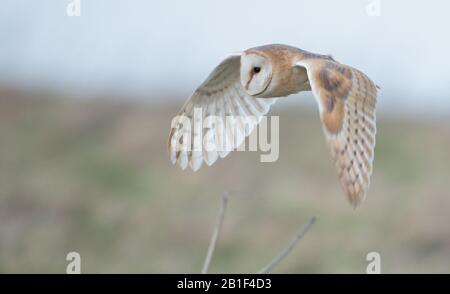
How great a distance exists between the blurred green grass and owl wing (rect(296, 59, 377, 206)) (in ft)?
18.9

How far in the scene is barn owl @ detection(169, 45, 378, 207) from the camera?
500 cm

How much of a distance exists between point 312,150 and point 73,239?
359 cm

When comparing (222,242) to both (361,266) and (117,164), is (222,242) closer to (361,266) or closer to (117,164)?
(361,266)

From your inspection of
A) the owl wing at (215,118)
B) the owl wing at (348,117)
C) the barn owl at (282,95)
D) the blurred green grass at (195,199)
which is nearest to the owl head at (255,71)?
the barn owl at (282,95)

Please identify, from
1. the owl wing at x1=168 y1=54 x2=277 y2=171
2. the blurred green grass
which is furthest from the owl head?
the blurred green grass

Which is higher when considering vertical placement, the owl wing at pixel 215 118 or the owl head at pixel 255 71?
the owl head at pixel 255 71

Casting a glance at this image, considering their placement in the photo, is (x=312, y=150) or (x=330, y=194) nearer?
(x=330, y=194)

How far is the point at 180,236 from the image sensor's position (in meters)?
13.5

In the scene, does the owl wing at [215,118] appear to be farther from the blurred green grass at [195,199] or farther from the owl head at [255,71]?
the blurred green grass at [195,199]

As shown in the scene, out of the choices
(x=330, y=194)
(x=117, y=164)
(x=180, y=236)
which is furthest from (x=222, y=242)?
(x=117, y=164)

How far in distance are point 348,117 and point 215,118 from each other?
151 centimetres

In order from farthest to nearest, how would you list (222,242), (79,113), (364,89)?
(79,113) → (222,242) → (364,89)

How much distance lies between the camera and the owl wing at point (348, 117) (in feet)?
15.7

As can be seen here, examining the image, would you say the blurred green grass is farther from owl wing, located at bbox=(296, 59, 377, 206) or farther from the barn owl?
owl wing, located at bbox=(296, 59, 377, 206)
